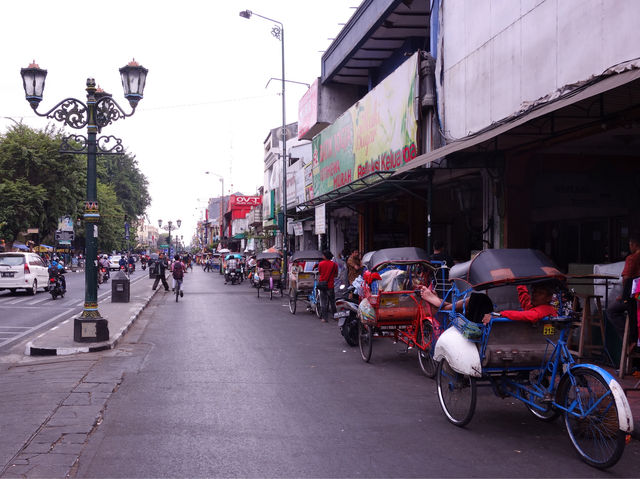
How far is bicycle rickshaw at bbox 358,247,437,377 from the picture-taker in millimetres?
9445

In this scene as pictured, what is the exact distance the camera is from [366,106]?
66.2 ft

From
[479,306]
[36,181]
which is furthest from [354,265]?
[36,181]

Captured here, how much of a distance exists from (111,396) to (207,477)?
3319 mm

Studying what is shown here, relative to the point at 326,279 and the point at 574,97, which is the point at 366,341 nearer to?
the point at 574,97

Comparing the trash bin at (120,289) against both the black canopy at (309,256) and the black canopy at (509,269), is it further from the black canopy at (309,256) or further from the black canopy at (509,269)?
the black canopy at (509,269)

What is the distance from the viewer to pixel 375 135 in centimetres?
1917

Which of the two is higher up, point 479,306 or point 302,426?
point 479,306

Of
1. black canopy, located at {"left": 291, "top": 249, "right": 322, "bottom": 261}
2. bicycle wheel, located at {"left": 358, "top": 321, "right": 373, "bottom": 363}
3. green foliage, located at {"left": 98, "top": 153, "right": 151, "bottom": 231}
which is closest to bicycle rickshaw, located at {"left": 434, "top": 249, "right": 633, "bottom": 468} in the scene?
bicycle wheel, located at {"left": 358, "top": 321, "right": 373, "bottom": 363}

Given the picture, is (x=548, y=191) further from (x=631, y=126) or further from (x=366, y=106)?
(x=366, y=106)

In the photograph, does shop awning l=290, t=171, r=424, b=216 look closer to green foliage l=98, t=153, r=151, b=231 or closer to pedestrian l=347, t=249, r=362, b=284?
pedestrian l=347, t=249, r=362, b=284

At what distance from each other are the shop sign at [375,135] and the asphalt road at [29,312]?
9.77 m

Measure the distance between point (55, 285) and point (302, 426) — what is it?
64.4ft

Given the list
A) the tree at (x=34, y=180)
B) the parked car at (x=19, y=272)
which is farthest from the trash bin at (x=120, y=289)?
the tree at (x=34, y=180)

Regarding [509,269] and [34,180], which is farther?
[34,180]
